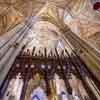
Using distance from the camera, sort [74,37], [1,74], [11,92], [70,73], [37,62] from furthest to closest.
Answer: [74,37], [37,62], [70,73], [11,92], [1,74]

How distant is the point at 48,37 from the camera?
12.5 metres

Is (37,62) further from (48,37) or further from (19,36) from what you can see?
(48,37)

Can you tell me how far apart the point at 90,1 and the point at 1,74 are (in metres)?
8.13

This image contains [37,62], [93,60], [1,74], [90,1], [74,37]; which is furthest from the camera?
[90,1]

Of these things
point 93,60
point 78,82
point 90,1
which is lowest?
point 78,82

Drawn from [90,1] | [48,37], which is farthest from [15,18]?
[90,1]

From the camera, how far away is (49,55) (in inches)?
330

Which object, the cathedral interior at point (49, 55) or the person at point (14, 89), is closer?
the person at point (14, 89)

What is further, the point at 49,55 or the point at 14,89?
Result: the point at 49,55

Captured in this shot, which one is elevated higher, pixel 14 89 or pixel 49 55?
pixel 49 55

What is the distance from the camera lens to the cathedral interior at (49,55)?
19.0 ft

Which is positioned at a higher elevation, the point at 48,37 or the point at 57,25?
the point at 57,25

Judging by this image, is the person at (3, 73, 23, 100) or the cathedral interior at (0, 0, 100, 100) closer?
the person at (3, 73, 23, 100)

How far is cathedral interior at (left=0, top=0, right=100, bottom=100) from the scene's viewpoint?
578cm
